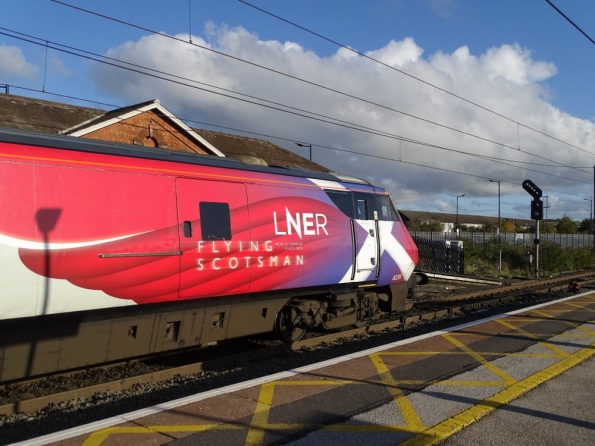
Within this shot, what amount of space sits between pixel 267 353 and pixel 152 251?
3121 millimetres

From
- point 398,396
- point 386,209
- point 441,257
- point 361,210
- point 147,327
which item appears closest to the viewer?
point 398,396

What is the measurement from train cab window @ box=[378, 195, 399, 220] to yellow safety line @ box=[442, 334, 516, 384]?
3.11 meters

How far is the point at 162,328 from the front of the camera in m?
7.59

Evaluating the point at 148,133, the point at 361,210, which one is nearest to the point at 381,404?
the point at 361,210

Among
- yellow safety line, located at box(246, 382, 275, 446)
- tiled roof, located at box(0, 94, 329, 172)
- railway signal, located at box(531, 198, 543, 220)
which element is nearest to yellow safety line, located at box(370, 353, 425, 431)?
yellow safety line, located at box(246, 382, 275, 446)

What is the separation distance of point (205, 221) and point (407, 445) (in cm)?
424

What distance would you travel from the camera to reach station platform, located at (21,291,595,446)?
4.79 metres

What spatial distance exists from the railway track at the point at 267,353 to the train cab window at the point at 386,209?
2.30 meters

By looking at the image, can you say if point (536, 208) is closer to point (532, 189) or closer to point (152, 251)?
point (532, 189)

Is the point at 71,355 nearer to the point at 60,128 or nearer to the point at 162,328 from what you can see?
the point at 162,328

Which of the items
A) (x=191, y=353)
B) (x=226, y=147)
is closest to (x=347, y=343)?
(x=191, y=353)

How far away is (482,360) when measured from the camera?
7785 millimetres

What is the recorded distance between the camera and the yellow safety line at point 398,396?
5.16 m

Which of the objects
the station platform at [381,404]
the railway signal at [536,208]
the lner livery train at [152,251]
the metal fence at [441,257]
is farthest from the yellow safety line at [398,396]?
the metal fence at [441,257]
